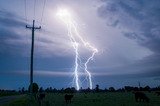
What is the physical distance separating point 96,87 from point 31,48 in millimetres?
108869

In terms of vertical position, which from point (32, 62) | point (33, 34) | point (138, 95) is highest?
point (33, 34)

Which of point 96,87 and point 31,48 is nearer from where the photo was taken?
point 31,48

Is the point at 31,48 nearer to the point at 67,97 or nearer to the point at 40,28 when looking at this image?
the point at 40,28

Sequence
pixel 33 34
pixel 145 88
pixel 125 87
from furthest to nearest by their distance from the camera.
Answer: pixel 125 87 → pixel 145 88 → pixel 33 34

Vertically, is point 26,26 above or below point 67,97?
above

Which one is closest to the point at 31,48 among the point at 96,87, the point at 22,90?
the point at 96,87

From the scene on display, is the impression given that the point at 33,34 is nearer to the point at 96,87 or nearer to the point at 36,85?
the point at 36,85

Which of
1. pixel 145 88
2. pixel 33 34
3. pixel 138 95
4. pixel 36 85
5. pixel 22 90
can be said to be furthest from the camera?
pixel 22 90

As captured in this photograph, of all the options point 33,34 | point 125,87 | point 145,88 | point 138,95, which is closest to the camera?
point 138,95

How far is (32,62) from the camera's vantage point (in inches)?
1729

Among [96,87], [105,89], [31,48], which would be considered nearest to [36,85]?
[96,87]

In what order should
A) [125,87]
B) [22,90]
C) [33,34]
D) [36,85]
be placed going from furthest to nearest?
[22,90] → [125,87] → [36,85] → [33,34]

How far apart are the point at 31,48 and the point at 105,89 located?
5144 inches

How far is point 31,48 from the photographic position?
4469cm
